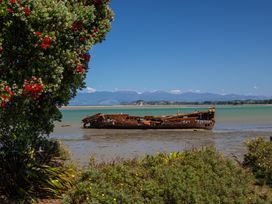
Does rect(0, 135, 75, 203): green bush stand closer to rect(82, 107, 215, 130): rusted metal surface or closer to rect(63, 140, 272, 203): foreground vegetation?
rect(63, 140, 272, 203): foreground vegetation

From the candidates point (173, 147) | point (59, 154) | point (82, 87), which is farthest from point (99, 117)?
point (82, 87)

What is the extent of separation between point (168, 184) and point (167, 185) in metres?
0.03

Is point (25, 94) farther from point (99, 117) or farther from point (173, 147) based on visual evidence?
point (99, 117)

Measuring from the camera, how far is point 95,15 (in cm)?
1044

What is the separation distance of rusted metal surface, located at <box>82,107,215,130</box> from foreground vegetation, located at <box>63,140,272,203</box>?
36.1 metres

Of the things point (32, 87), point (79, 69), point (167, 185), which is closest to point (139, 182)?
point (167, 185)

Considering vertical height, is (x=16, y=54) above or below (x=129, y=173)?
above

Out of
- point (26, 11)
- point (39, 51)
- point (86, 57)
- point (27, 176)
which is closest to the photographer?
point (26, 11)

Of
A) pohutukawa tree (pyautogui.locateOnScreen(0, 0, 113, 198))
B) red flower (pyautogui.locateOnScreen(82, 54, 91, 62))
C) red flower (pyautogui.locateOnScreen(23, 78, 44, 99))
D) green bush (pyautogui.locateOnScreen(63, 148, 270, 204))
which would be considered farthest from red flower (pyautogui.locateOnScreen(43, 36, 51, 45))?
green bush (pyautogui.locateOnScreen(63, 148, 270, 204))

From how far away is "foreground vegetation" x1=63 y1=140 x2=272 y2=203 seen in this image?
27.5ft

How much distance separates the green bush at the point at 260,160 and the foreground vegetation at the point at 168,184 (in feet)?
5.35

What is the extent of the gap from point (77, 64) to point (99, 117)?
42335 millimetres

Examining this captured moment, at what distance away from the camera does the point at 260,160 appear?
14.5 m

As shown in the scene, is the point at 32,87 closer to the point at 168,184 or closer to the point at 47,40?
the point at 47,40
